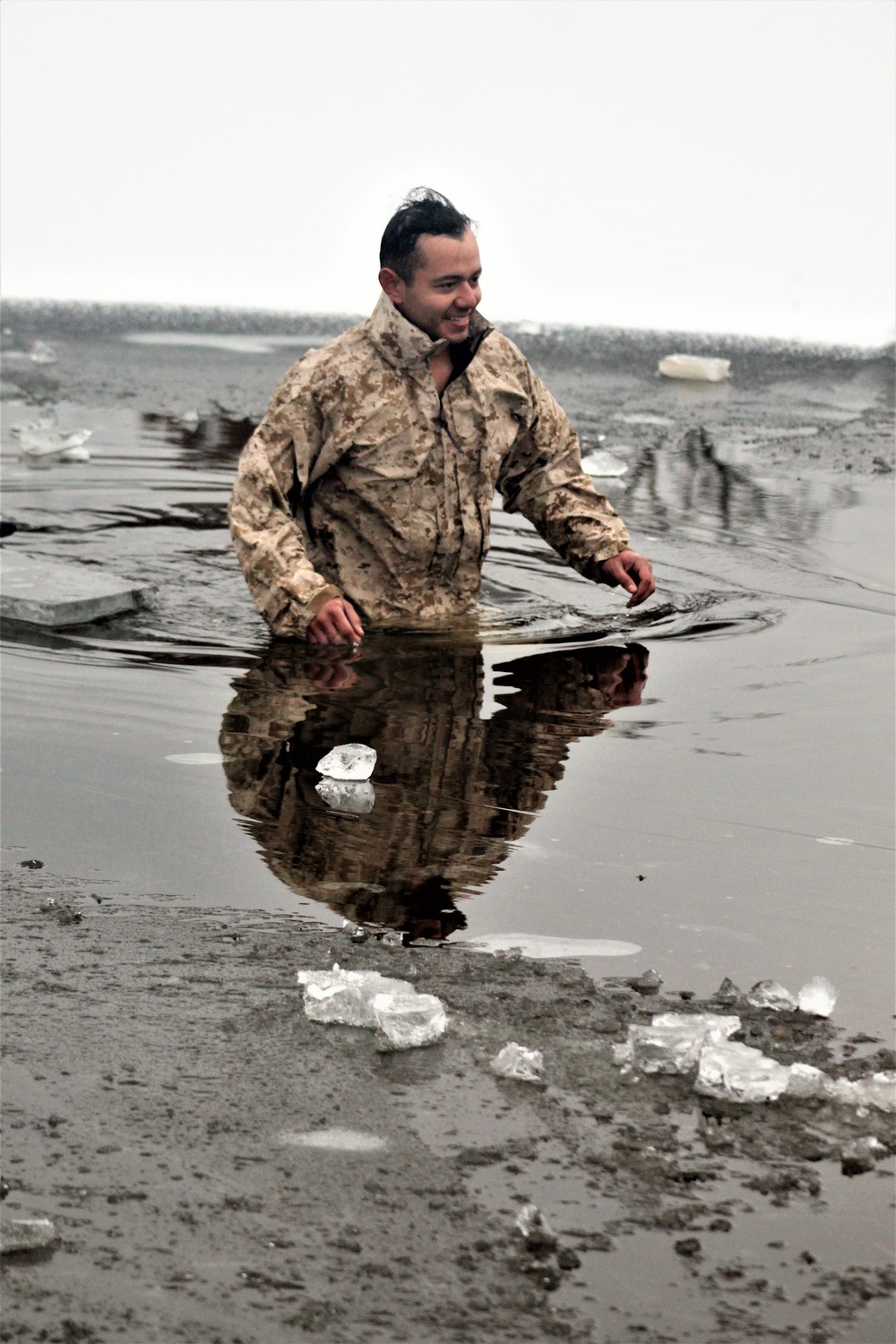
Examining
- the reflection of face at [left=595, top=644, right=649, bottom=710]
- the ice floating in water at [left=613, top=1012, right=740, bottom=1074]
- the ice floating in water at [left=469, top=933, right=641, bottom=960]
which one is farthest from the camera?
the reflection of face at [left=595, top=644, right=649, bottom=710]

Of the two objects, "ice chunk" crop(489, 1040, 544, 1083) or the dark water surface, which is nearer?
"ice chunk" crop(489, 1040, 544, 1083)

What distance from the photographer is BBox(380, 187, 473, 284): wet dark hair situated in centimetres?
531

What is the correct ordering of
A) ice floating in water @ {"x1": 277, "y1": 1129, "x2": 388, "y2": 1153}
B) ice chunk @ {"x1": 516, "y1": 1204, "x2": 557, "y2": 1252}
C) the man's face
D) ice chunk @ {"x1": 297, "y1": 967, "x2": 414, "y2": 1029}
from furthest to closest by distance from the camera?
the man's face, ice chunk @ {"x1": 297, "y1": 967, "x2": 414, "y2": 1029}, ice floating in water @ {"x1": 277, "y1": 1129, "x2": 388, "y2": 1153}, ice chunk @ {"x1": 516, "y1": 1204, "x2": 557, "y2": 1252}

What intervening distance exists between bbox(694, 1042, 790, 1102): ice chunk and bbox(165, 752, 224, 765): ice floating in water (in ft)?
6.28

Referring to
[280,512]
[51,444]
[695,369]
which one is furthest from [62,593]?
[695,369]

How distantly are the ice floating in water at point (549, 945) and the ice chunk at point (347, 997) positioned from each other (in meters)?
0.27

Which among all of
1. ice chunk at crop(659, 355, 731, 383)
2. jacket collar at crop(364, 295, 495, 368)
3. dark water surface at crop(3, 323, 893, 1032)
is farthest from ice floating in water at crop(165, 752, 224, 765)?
ice chunk at crop(659, 355, 731, 383)

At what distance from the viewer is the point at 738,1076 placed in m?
2.61

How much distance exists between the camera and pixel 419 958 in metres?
3.03

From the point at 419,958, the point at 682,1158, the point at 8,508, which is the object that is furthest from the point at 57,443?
the point at 682,1158

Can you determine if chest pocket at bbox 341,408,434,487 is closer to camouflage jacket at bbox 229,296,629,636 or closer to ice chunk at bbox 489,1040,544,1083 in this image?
camouflage jacket at bbox 229,296,629,636

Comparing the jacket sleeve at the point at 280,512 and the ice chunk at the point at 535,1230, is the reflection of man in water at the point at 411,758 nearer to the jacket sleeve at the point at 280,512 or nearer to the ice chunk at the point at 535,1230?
the jacket sleeve at the point at 280,512

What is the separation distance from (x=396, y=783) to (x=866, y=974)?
136cm

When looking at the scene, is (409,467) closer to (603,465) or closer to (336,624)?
(336,624)
